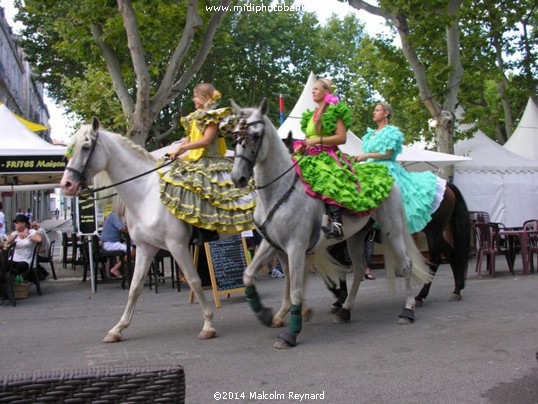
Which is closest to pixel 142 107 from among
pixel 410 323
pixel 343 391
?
pixel 410 323

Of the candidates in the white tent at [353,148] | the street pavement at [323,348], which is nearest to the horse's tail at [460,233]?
the street pavement at [323,348]

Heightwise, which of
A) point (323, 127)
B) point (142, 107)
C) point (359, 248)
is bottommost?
point (359, 248)

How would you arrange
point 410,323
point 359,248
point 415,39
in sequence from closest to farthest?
point 410,323, point 359,248, point 415,39

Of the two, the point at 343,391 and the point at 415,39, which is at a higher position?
the point at 415,39

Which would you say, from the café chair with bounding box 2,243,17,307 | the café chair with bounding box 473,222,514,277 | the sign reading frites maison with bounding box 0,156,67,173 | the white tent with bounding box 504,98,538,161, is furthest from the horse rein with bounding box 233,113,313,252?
the white tent with bounding box 504,98,538,161

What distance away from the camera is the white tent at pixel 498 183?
17.9 m

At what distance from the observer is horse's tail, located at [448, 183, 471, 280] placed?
27.0ft

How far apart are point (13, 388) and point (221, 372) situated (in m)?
3.13

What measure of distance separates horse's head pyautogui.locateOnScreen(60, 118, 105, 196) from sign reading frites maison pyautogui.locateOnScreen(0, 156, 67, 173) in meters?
4.90

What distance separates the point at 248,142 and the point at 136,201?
1.62 m

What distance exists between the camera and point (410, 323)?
6.63 m

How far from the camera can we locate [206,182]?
6.37 m

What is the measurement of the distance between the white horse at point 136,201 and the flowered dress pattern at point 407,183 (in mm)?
2721

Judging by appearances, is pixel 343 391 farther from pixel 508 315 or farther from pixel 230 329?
pixel 508 315
